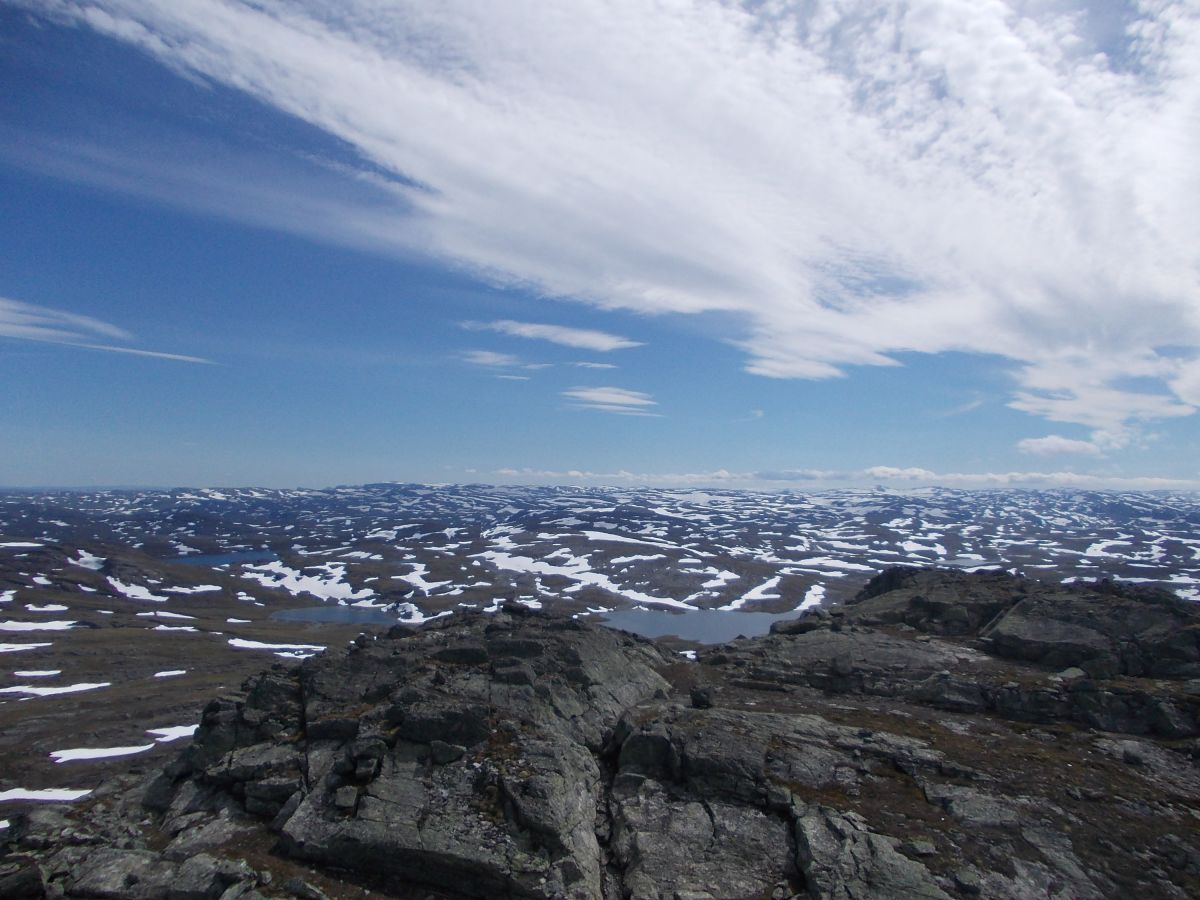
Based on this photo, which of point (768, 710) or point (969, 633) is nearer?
point (768, 710)

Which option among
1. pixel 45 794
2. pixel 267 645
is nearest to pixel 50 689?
pixel 267 645

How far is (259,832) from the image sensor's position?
2245 centimetres

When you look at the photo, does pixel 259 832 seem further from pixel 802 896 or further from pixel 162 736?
pixel 162 736

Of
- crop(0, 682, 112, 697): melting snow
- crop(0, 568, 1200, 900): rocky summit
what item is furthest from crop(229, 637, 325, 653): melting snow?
crop(0, 568, 1200, 900): rocky summit

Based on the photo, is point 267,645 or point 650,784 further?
point 267,645

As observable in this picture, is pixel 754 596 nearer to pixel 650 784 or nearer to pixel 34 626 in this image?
pixel 34 626

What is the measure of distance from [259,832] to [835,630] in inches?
1304

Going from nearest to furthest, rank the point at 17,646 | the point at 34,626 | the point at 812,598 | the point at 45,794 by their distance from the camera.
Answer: the point at 45,794 < the point at 17,646 < the point at 34,626 < the point at 812,598

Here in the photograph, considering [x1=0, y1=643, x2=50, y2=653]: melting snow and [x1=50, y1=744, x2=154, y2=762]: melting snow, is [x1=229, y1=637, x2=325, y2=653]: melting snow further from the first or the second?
[x1=50, y1=744, x2=154, y2=762]: melting snow

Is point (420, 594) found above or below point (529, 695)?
below

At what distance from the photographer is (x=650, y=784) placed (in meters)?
23.7

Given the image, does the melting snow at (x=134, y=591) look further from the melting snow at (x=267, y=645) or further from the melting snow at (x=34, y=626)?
the melting snow at (x=267, y=645)

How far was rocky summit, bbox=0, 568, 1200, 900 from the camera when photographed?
1969cm

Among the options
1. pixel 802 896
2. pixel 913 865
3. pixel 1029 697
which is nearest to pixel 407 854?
pixel 802 896
